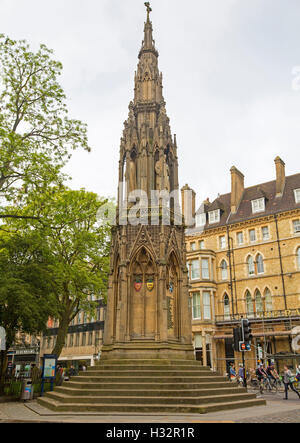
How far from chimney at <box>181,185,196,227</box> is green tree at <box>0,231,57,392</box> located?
2604cm

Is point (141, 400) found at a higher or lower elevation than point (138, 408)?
higher

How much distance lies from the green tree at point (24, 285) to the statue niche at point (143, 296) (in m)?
6.36

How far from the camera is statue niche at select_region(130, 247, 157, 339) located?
43.6ft

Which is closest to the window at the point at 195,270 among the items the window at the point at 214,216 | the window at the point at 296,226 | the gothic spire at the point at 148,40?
the window at the point at 214,216

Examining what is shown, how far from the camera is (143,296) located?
1371 centimetres

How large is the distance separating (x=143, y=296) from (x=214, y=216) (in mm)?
29611

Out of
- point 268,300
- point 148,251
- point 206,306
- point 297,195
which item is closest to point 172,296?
point 148,251

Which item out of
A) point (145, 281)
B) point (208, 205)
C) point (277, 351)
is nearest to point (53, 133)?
point (145, 281)

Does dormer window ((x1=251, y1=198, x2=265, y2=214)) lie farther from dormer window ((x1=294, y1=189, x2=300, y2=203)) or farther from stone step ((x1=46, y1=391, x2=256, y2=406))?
stone step ((x1=46, y1=391, x2=256, y2=406))

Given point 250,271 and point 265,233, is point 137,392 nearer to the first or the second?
point 250,271

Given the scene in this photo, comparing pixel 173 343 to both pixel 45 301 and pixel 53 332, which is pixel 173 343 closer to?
pixel 45 301

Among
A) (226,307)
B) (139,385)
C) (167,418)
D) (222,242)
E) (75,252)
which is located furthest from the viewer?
(222,242)

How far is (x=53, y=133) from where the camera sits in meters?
16.8

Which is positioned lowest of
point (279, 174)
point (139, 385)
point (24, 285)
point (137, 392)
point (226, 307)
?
point (137, 392)
